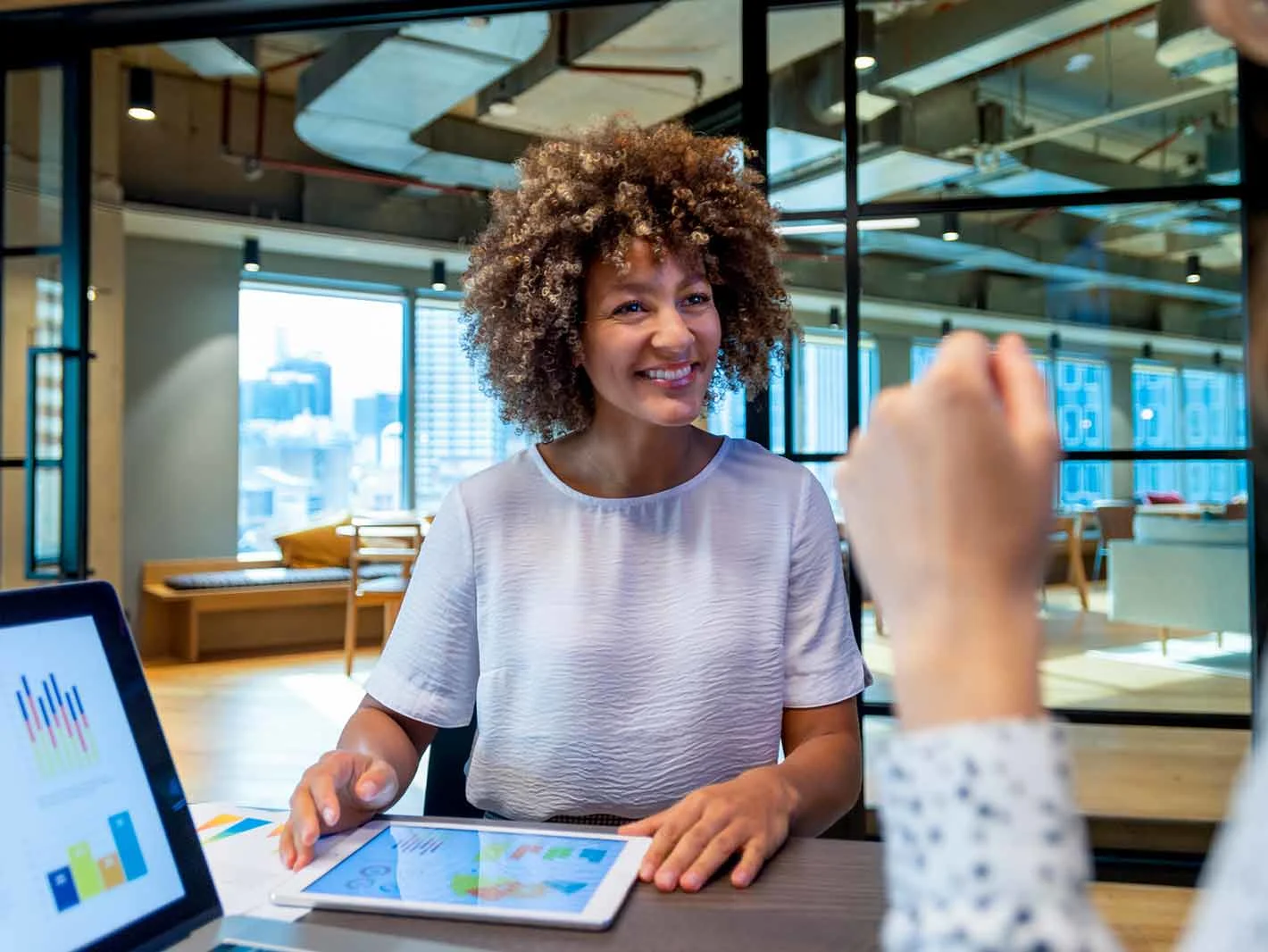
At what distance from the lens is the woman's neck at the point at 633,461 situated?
139 cm

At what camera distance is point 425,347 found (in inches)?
324

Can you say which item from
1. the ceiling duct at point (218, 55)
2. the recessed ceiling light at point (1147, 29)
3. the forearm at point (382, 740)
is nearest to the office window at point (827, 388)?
the recessed ceiling light at point (1147, 29)

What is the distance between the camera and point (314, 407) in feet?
25.8

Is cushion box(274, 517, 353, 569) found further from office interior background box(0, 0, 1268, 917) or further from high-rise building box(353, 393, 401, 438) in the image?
office interior background box(0, 0, 1268, 917)

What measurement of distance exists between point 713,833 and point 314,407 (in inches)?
293

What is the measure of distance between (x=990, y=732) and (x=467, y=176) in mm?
6384

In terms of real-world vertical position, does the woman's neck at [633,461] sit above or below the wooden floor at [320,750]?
above

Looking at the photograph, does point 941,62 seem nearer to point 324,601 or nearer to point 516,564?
point 516,564

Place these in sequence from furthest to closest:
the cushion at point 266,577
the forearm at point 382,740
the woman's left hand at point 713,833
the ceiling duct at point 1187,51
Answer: the cushion at point 266,577, the ceiling duct at point 1187,51, the forearm at point 382,740, the woman's left hand at point 713,833

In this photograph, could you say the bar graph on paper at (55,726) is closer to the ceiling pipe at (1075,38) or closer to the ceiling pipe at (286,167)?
the ceiling pipe at (1075,38)

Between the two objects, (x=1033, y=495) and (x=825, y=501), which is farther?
(x=825, y=501)

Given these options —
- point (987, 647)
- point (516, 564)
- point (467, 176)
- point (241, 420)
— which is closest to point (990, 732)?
point (987, 647)

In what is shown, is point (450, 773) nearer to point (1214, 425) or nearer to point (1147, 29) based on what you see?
point (1214, 425)

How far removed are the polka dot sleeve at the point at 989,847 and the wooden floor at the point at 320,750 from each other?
0.10ft
